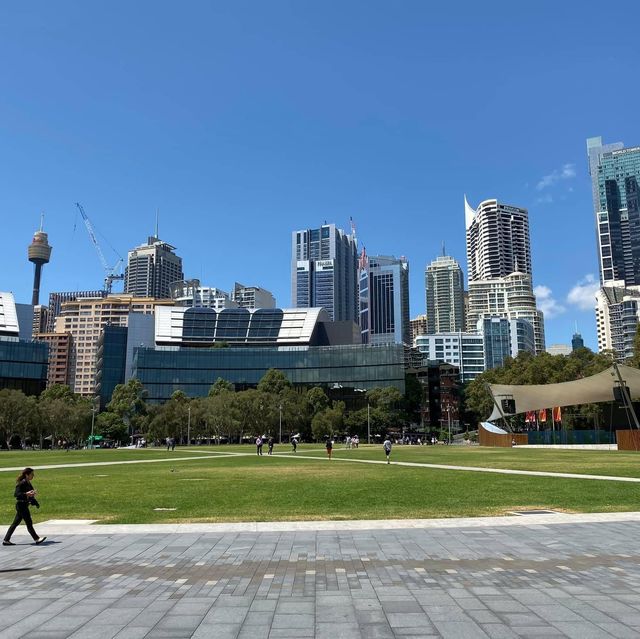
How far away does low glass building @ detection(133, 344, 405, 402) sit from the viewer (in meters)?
159

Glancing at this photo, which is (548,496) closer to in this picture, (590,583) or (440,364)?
(590,583)

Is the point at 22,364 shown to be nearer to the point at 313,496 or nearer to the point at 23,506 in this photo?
the point at 313,496

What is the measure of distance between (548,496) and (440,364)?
169 m

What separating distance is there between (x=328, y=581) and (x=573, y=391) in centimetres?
7775

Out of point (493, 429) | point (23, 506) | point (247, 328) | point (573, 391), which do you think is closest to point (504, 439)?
point (493, 429)

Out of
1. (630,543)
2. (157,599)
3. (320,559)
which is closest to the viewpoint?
(157,599)

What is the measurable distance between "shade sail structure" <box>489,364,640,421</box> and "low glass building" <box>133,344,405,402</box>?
71.7m

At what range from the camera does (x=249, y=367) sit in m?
163

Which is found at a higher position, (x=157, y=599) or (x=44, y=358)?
(x=44, y=358)

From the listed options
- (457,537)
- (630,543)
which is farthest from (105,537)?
(630,543)

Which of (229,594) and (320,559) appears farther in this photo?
(320,559)

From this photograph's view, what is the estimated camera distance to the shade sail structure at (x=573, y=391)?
7475 cm

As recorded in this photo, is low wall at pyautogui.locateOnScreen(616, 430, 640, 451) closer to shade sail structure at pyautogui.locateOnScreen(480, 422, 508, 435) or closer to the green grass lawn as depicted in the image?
shade sail structure at pyautogui.locateOnScreen(480, 422, 508, 435)

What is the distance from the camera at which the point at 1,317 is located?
16188cm
